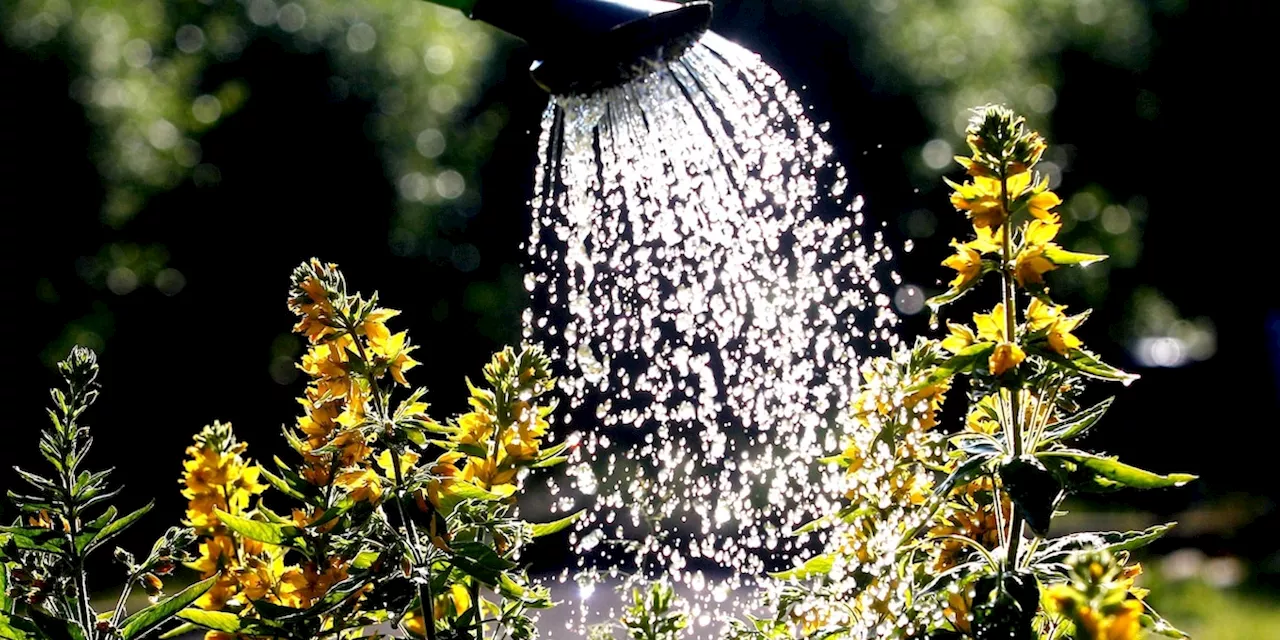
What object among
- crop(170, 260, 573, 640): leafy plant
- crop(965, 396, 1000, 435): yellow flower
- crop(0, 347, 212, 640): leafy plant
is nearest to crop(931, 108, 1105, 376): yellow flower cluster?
crop(965, 396, 1000, 435): yellow flower

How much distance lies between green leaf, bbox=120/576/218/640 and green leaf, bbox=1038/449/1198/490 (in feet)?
2.78

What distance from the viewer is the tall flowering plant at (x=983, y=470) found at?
1.11 m

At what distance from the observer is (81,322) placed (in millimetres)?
9984

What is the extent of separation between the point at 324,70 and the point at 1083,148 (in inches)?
348

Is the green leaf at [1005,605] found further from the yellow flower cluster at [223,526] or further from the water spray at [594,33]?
the yellow flower cluster at [223,526]

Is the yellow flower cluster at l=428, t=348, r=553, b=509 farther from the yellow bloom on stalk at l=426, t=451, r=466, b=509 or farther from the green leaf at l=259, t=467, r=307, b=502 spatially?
the green leaf at l=259, t=467, r=307, b=502

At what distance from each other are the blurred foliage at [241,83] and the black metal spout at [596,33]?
8.70 m

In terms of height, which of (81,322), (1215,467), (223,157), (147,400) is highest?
(223,157)

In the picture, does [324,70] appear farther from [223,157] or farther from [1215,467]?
[1215,467]

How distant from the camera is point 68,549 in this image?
1.26m

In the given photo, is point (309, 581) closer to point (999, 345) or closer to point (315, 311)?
point (315, 311)

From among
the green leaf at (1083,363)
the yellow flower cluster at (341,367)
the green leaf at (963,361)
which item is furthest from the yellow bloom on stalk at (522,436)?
the green leaf at (1083,363)

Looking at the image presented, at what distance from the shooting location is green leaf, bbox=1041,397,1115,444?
114 centimetres

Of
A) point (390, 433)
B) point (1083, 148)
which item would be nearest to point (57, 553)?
point (390, 433)
